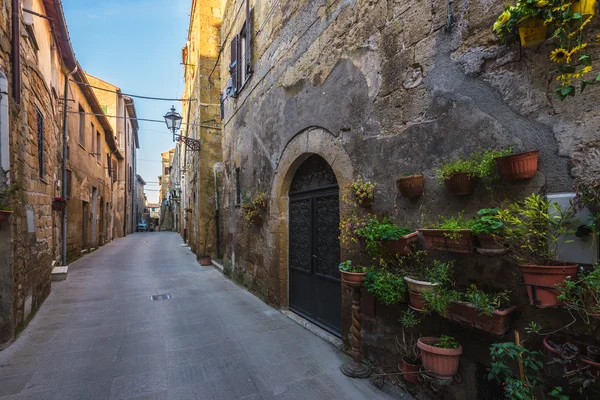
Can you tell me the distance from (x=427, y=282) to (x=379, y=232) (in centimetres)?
57

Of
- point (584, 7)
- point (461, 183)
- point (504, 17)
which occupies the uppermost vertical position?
point (504, 17)

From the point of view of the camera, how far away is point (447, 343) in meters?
2.34

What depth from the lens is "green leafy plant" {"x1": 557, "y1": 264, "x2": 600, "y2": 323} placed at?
5.12 feet

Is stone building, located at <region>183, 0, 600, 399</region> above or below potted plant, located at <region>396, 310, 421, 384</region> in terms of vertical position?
above

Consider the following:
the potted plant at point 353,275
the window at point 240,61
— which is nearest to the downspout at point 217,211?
the window at point 240,61

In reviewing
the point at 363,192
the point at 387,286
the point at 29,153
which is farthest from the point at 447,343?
the point at 29,153

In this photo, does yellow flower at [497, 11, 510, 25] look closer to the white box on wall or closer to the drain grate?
the white box on wall

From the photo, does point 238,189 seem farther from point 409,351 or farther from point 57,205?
point 409,351

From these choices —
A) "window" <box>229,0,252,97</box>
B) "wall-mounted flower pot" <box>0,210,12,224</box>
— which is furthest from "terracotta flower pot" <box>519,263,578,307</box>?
"window" <box>229,0,252,97</box>

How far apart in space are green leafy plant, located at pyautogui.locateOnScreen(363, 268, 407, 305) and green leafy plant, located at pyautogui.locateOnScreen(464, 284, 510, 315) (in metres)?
0.55

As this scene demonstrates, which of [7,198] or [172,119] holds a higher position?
[172,119]

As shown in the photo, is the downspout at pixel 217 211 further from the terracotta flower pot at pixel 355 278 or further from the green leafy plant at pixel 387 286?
the green leafy plant at pixel 387 286

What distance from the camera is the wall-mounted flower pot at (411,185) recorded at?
2680 mm

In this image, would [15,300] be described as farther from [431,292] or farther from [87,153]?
[87,153]
